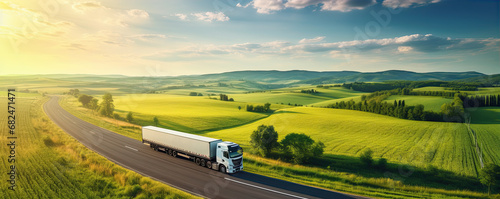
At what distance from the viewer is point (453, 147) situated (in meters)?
48.8

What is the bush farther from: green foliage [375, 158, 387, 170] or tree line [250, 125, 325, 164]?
tree line [250, 125, 325, 164]

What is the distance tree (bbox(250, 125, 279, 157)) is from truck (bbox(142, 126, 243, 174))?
9741mm

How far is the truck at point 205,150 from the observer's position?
28.0 m

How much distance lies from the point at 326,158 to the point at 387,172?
932 centimetres

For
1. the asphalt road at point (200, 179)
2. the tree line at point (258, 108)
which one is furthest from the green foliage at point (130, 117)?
the tree line at point (258, 108)

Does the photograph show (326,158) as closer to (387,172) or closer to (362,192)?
(387,172)

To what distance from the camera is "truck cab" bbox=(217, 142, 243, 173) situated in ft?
90.9

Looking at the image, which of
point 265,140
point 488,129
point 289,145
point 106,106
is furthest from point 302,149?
point 106,106

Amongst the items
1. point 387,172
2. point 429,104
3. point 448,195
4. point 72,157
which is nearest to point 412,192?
point 448,195

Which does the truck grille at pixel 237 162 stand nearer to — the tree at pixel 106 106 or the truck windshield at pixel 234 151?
the truck windshield at pixel 234 151

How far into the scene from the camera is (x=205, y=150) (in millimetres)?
29172

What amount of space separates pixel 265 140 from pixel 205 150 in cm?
1252

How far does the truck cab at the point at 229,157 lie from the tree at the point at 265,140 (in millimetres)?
10174

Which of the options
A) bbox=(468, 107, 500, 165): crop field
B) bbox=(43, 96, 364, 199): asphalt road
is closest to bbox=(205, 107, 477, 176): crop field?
bbox=(468, 107, 500, 165): crop field
